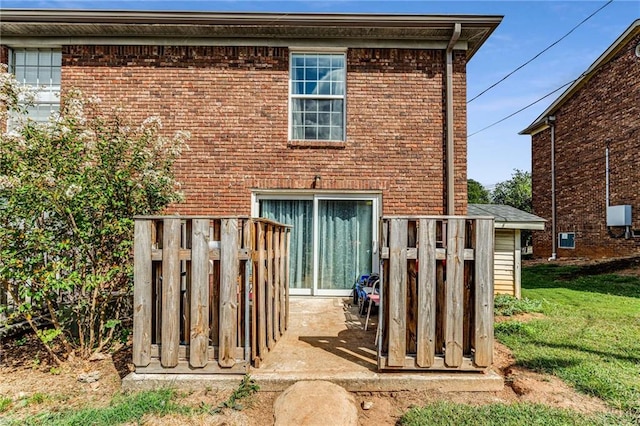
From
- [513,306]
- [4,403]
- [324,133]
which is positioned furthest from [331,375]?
[324,133]

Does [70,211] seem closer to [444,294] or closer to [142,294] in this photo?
[142,294]

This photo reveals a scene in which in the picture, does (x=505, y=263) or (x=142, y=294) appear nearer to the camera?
(x=142, y=294)

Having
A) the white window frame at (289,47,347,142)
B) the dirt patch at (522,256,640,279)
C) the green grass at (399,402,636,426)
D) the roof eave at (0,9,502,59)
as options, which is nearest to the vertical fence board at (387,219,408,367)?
the green grass at (399,402,636,426)

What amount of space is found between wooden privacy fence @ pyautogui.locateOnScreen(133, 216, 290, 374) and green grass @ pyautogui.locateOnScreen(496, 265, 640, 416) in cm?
303

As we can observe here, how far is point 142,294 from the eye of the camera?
341 centimetres

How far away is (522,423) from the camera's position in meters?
2.71

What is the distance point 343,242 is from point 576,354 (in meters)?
3.95

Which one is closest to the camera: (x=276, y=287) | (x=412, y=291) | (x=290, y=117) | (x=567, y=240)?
(x=412, y=291)

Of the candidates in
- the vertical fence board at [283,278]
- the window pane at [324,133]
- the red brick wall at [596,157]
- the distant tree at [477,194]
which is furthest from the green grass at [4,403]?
the distant tree at [477,194]

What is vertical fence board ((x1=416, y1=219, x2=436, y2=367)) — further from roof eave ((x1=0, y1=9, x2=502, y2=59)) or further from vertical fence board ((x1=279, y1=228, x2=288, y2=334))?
roof eave ((x1=0, y1=9, x2=502, y2=59))

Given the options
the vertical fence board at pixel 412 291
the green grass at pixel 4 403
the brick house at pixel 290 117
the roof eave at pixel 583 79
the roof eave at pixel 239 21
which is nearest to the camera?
the green grass at pixel 4 403

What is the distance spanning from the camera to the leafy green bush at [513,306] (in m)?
6.20

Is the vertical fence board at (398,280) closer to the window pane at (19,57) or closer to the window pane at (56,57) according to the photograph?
the window pane at (56,57)

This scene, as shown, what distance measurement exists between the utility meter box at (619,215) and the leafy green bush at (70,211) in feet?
48.5
